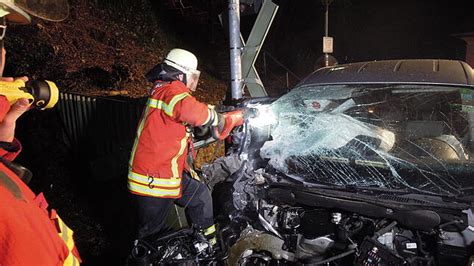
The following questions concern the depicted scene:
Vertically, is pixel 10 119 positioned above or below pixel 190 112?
above

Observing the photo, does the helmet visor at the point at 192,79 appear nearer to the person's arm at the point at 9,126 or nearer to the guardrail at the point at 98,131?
the person's arm at the point at 9,126

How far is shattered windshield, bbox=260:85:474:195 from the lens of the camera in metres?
2.42

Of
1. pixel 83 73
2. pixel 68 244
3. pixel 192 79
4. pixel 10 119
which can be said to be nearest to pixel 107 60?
pixel 83 73

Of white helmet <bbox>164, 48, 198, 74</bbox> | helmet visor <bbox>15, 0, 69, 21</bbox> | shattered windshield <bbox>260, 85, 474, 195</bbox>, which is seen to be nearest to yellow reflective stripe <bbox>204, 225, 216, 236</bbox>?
shattered windshield <bbox>260, 85, 474, 195</bbox>

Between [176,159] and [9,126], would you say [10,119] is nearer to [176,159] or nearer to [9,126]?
[9,126]

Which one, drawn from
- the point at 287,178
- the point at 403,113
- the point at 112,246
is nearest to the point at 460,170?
the point at 403,113

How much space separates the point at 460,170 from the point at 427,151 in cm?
24

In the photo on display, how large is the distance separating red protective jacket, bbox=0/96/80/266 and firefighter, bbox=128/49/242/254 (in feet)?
5.01

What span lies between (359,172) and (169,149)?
4.61 feet

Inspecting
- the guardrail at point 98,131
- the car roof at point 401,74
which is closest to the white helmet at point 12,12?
the car roof at point 401,74

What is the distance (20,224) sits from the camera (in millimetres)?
1069

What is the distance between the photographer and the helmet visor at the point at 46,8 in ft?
4.89

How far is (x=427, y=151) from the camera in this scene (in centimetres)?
253

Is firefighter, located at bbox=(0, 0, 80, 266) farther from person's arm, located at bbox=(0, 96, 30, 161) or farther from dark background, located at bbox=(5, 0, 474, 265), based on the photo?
dark background, located at bbox=(5, 0, 474, 265)
